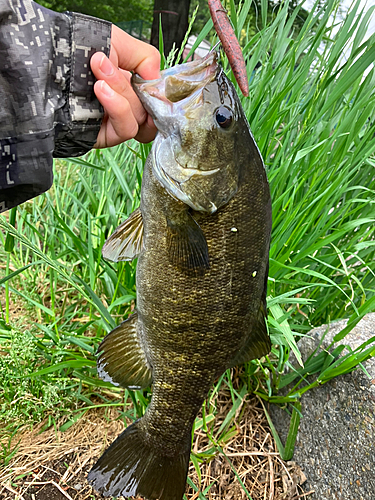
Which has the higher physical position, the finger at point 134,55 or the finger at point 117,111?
the finger at point 134,55

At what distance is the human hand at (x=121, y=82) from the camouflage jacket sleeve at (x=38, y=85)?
2.3 inches

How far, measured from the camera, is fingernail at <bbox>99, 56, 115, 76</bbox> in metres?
1.09

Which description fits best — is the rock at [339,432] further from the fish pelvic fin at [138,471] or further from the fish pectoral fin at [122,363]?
the fish pectoral fin at [122,363]

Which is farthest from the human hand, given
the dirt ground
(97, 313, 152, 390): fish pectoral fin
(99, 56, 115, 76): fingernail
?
the dirt ground

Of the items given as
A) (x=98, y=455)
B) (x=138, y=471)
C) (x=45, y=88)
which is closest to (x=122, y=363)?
(x=138, y=471)

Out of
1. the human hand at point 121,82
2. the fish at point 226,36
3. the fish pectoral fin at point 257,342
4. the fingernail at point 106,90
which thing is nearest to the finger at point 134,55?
the human hand at point 121,82

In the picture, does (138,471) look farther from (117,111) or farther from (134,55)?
(134,55)

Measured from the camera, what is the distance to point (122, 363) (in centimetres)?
138

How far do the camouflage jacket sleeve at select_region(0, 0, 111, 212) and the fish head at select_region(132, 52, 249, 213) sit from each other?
0.19m

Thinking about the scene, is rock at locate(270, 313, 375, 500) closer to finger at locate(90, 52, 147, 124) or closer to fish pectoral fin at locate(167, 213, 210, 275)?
fish pectoral fin at locate(167, 213, 210, 275)

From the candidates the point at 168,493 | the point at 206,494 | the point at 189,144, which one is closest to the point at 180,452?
the point at 168,493

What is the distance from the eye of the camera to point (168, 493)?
1.30 metres

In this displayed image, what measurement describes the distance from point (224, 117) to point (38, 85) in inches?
20.8

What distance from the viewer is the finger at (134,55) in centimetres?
118
